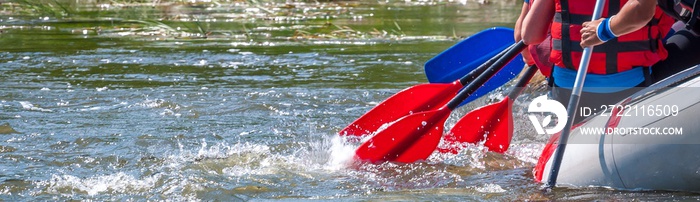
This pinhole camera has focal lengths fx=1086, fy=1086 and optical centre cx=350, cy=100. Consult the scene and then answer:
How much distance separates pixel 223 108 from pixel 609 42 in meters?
3.15

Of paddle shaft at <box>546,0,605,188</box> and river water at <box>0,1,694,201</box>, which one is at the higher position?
paddle shaft at <box>546,0,605,188</box>

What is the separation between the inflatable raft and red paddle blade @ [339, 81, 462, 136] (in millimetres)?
1126

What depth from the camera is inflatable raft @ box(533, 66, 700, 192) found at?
11.9 feet

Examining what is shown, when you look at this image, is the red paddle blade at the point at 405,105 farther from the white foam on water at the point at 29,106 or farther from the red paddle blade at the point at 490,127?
the white foam on water at the point at 29,106

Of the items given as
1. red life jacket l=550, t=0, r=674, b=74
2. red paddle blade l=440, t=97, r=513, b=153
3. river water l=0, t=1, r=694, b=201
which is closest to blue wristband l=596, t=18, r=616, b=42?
red life jacket l=550, t=0, r=674, b=74

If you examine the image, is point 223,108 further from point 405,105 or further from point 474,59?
point 474,59

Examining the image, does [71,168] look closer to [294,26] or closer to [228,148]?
[228,148]

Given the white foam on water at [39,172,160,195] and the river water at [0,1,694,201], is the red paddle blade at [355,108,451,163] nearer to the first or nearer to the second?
the river water at [0,1,694,201]

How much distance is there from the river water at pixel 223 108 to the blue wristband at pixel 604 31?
656mm

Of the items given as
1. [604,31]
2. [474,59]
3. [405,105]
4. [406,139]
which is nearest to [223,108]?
[405,105]

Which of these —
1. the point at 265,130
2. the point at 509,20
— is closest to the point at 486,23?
the point at 509,20

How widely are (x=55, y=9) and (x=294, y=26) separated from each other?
3.21m

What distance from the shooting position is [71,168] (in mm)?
4734

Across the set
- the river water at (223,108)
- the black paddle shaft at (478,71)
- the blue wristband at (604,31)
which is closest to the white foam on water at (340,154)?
the river water at (223,108)
